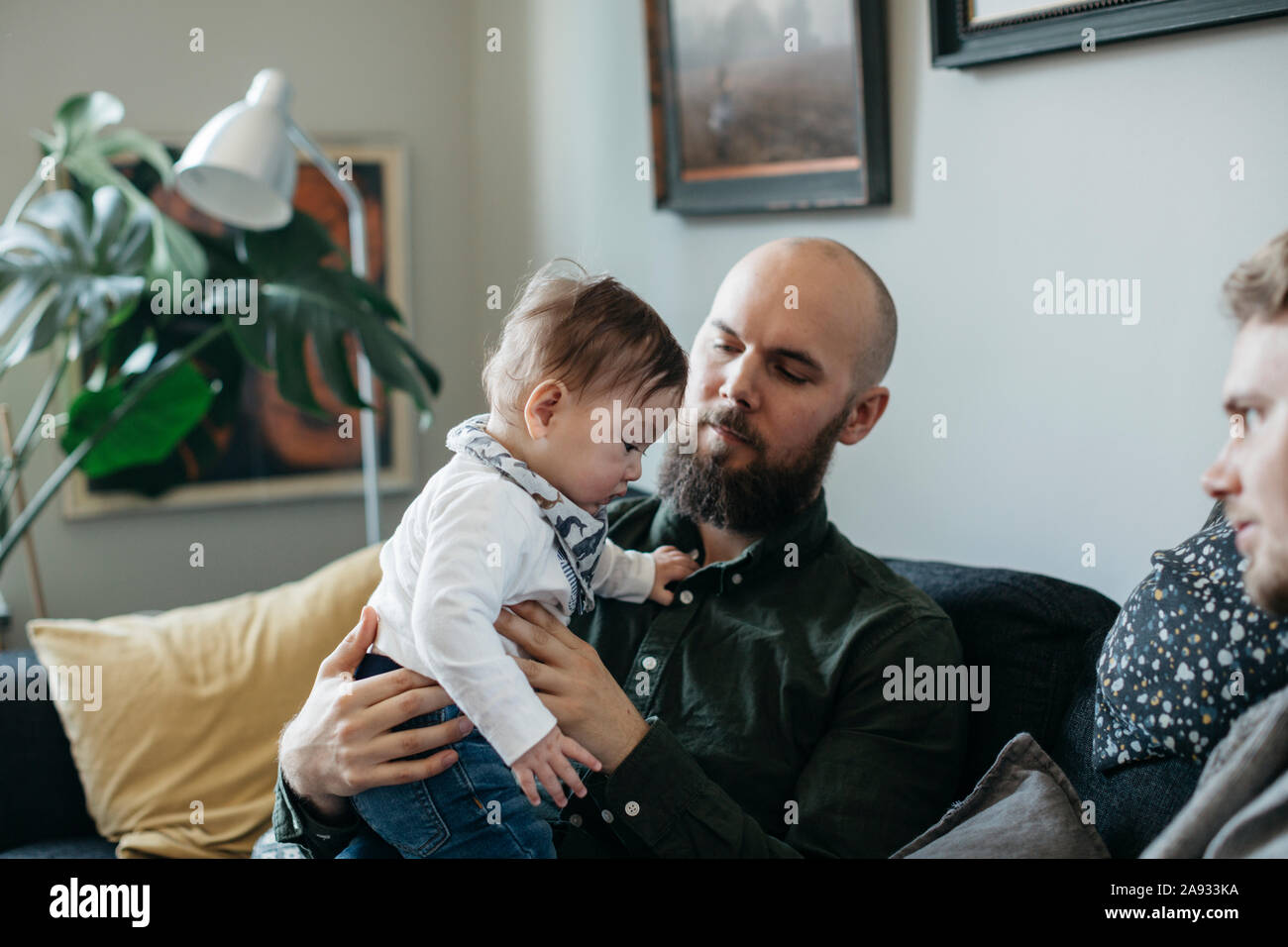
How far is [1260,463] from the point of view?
804 millimetres

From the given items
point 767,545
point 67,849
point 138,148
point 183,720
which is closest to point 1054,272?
point 767,545

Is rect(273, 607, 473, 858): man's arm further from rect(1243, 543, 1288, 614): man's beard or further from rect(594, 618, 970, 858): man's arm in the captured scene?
rect(1243, 543, 1288, 614): man's beard

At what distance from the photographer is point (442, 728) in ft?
3.58

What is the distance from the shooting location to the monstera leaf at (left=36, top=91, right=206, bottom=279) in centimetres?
217

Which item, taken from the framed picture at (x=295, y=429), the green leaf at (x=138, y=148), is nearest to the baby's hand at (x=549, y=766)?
the green leaf at (x=138, y=148)

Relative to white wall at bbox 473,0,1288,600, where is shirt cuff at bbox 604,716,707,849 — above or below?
below

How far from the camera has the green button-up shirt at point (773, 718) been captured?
1178mm

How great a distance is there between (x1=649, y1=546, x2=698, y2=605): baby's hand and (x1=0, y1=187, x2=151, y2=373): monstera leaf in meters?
1.27

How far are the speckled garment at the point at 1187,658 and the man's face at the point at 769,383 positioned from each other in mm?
454

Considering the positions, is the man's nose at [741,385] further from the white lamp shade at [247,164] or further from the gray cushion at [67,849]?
the gray cushion at [67,849]

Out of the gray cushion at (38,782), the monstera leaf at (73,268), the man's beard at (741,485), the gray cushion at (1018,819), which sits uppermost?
the monstera leaf at (73,268)

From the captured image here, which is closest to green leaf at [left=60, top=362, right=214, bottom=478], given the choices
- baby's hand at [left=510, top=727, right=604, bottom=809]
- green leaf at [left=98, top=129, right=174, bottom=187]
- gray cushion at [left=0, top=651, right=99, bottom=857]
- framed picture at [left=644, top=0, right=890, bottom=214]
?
green leaf at [left=98, top=129, right=174, bottom=187]

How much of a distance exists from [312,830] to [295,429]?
6.42ft
